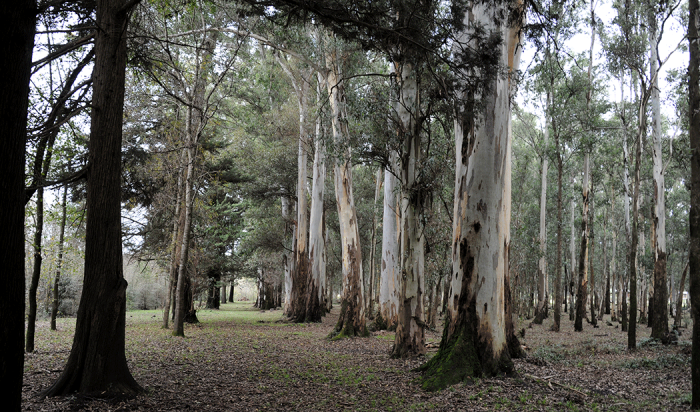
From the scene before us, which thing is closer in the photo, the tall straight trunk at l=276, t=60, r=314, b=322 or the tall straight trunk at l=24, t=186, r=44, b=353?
the tall straight trunk at l=24, t=186, r=44, b=353

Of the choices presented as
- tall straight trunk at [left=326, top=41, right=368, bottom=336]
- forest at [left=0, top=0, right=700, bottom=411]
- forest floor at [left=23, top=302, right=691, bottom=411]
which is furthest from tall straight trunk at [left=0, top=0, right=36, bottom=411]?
tall straight trunk at [left=326, top=41, right=368, bottom=336]

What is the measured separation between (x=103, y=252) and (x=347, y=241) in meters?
10.2

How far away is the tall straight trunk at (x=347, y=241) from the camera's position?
14.0 metres

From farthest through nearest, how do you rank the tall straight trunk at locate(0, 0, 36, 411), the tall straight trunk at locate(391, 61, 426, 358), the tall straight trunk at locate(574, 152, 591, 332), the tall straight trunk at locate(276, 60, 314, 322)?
the tall straight trunk at locate(276, 60, 314, 322) < the tall straight trunk at locate(574, 152, 591, 332) < the tall straight trunk at locate(391, 61, 426, 358) < the tall straight trunk at locate(0, 0, 36, 411)

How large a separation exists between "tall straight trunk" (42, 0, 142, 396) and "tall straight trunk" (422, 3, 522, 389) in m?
4.47

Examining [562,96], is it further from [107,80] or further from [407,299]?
[107,80]

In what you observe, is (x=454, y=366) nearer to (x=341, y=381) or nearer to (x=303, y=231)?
(x=341, y=381)

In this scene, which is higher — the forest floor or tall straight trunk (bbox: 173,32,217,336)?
tall straight trunk (bbox: 173,32,217,336)

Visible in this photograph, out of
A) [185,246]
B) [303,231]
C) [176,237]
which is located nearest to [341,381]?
[185,246]

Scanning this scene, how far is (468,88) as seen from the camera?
711 cm

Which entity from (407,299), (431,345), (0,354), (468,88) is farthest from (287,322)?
(0,354)

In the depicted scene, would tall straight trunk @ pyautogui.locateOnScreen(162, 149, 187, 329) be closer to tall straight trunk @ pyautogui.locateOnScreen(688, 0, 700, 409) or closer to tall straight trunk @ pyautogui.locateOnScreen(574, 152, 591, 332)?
tall straight trunk @ pyautogui.locateOnScreen(688, 0, 700, 409)

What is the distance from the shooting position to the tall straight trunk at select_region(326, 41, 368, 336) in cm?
1401

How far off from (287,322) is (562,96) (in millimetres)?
15511
